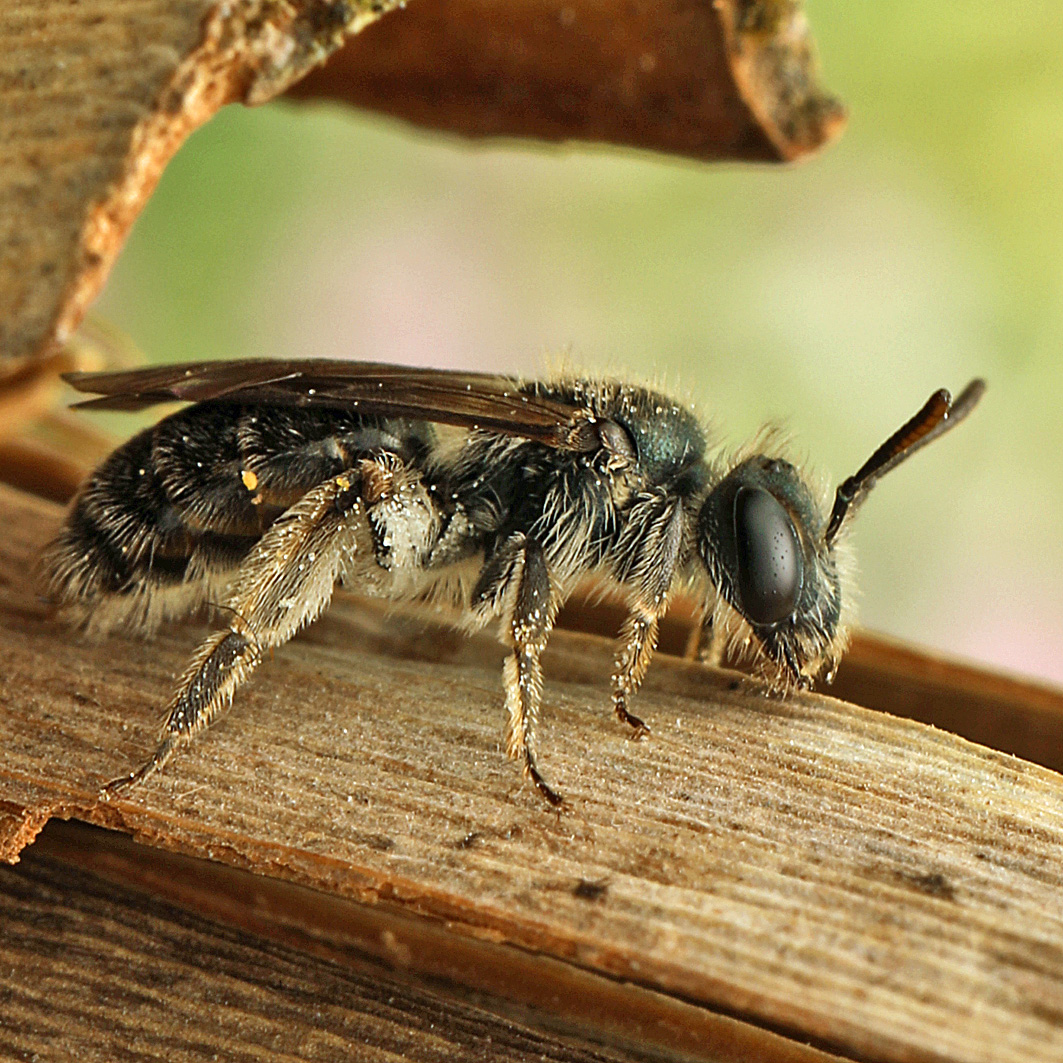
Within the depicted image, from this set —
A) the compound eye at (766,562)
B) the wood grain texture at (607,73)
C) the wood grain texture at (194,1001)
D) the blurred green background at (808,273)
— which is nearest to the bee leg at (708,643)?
the compound eye at (766,562)

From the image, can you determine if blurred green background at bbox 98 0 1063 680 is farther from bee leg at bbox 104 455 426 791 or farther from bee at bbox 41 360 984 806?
bee leg at bbox 104 455 426 791

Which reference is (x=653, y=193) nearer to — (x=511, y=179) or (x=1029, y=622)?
(x=511, y=179)

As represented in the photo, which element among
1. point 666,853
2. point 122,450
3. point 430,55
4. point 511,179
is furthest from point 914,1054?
point 511,179

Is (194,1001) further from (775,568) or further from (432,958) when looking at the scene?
(775,568)

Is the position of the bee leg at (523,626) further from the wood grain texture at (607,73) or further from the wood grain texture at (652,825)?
the wood grain texture at (607,73)

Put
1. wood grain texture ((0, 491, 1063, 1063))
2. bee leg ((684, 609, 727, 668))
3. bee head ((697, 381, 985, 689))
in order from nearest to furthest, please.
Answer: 1. wood grain texture ((0, 491, 1063, 1063))
2. bee head ((697, 381, 985, 689))
3. bee leg ((684, 609, 727, 668))

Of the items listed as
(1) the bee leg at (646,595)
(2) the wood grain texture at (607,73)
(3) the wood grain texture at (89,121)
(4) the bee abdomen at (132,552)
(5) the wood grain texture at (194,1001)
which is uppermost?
(2) the wood grain texture at (607,73)

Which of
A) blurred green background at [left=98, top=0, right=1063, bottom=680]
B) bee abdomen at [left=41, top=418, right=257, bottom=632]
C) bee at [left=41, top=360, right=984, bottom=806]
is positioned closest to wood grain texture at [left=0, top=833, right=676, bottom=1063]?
bee at [left=41, top=360, right=984, bottom=806]
